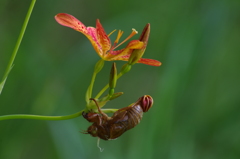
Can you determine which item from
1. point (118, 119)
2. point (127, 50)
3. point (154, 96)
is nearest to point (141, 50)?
point (127, 50)

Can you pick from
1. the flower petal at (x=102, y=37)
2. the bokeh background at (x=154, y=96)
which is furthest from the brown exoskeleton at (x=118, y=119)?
the bokeh background at (x=154, y=96)

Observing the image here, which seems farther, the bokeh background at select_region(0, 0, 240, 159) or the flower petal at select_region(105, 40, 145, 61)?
the bokeh background at select_region(0, 0, 240, 159)

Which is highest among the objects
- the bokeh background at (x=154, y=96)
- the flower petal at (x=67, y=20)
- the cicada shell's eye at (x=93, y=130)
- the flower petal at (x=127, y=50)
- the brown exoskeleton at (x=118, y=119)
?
the flower petal at (x=67, y=20)

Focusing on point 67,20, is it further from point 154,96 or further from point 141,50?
point 154,96

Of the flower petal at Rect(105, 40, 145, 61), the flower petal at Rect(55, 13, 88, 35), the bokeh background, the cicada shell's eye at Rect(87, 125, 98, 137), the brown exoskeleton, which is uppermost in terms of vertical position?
the flower petal at Rect(55, 13, 88, 35)

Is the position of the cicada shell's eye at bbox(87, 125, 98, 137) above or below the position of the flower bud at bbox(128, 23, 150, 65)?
below

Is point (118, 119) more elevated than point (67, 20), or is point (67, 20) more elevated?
point (67, 20)

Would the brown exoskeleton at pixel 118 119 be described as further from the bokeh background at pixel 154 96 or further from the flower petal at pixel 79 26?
the bokeh background at pixel 154 96

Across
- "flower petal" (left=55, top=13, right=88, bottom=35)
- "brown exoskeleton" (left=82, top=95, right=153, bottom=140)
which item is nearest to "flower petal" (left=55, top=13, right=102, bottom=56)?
"flower petal" (left=55, top=13, right=88, bottom=35)

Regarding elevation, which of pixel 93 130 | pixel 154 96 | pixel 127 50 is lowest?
pixel 154 96

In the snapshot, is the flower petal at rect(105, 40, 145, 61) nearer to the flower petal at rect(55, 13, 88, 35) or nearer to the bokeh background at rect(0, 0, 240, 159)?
the flower petal at rect(55, 13, 88, 35)
